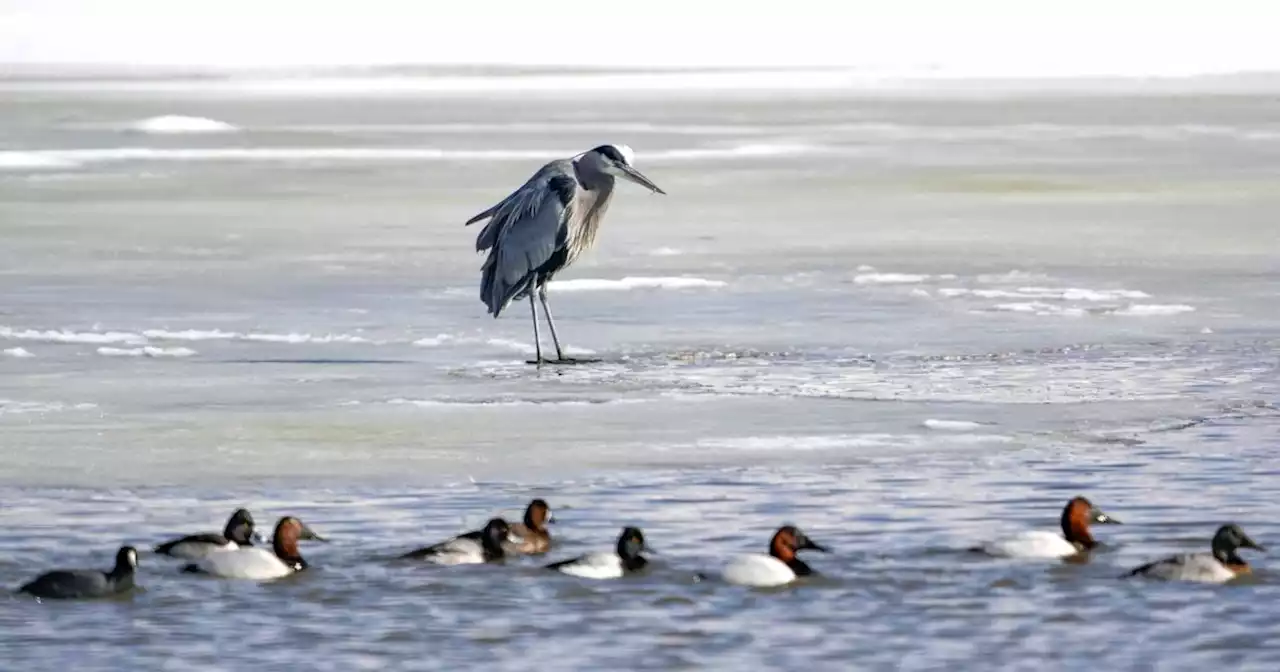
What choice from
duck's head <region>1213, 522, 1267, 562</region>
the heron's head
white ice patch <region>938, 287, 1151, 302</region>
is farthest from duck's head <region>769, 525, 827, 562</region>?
white ice patch <region>938, 287, 1151, 302</region>

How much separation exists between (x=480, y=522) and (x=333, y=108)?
5615 cm

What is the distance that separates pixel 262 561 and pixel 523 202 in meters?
6.77

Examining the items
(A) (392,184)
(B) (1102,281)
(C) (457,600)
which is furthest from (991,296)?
(A) (392,184)

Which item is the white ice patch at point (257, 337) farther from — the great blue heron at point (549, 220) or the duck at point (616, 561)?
the duck at point (616, 561)

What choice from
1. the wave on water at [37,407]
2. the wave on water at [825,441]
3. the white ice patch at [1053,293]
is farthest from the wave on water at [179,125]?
the wave on water at [825,441]

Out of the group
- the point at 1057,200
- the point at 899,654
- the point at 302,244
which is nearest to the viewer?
the point at 899,654

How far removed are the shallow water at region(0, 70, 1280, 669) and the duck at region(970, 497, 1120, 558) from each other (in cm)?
6

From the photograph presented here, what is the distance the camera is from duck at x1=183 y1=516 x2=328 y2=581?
31.8 feet

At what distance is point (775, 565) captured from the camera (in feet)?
31.2

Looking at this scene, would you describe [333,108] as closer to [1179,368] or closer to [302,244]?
[302,244]

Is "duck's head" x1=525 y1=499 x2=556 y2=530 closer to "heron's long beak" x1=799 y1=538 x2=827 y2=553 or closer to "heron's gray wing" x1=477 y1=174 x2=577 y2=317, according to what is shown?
"heron's long beak" x1=799 y1=538 x2=827 y2=553

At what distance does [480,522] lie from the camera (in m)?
11.0

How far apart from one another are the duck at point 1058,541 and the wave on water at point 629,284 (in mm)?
9752

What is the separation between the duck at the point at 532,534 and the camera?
10.1 m
